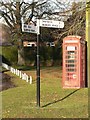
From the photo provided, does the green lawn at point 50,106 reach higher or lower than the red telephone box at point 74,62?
lower

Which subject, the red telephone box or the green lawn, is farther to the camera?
the red telephone box

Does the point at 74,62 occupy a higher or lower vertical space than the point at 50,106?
higher

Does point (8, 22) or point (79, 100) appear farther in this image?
point (8, 22)

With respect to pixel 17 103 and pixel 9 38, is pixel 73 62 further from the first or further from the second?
pixel 9 38

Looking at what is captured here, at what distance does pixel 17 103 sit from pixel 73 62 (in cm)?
492

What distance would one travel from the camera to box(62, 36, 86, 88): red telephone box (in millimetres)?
14391

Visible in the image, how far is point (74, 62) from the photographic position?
14.7m

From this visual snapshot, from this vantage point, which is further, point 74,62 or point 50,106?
point 74,62

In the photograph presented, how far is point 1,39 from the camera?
1624 inches

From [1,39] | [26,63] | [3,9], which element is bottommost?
[26,63]

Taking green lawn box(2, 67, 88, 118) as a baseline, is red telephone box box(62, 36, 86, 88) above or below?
above

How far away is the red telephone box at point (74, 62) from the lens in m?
14.4

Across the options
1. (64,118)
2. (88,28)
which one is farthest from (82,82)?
(64,118)

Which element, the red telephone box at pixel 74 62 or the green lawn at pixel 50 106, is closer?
the green lawn at pixel 50 106
